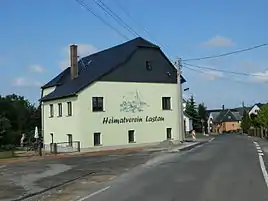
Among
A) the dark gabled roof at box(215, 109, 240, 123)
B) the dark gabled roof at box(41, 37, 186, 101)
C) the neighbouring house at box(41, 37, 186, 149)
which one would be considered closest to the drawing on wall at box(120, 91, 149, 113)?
the neighbouring house at box(41, 37, 186, 149)

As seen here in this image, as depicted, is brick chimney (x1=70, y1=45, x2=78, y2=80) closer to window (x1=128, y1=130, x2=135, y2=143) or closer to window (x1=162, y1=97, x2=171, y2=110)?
window (x1=128, y1=130, x2=135, y2=143)

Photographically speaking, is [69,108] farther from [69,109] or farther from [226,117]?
[226,117]

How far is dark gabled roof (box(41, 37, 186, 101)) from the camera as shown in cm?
4522

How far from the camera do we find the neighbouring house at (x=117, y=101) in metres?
43.8

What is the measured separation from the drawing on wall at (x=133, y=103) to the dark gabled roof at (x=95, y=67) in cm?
330

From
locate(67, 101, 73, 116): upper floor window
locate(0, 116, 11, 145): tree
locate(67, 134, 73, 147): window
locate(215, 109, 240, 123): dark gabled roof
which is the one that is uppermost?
locate(215, 109, 240, 123): dark gabled roof

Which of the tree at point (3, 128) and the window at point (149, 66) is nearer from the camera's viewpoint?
the window at point (149, 66)

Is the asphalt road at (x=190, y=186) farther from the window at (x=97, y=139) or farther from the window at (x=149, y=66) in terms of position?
A: the window at (x=149, y=66)

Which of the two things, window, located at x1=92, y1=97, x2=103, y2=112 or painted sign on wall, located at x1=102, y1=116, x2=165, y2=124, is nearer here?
window, located at x1=92, y1=97, x2=103, y2=112

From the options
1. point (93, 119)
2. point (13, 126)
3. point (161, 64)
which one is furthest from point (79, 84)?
point (13, 126)

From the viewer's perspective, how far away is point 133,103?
47.0 meters

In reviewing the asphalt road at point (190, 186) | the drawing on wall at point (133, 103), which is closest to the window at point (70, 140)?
the drawing on wall at point (133, 103)

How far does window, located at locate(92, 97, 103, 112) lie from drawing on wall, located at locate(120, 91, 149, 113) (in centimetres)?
240

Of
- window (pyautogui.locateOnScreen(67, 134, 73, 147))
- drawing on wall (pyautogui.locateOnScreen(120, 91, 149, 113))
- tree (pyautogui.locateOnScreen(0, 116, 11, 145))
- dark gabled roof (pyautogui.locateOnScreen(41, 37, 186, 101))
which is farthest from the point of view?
tree (pyautogui.locateOnScreen(0, 116, 11, 145))
